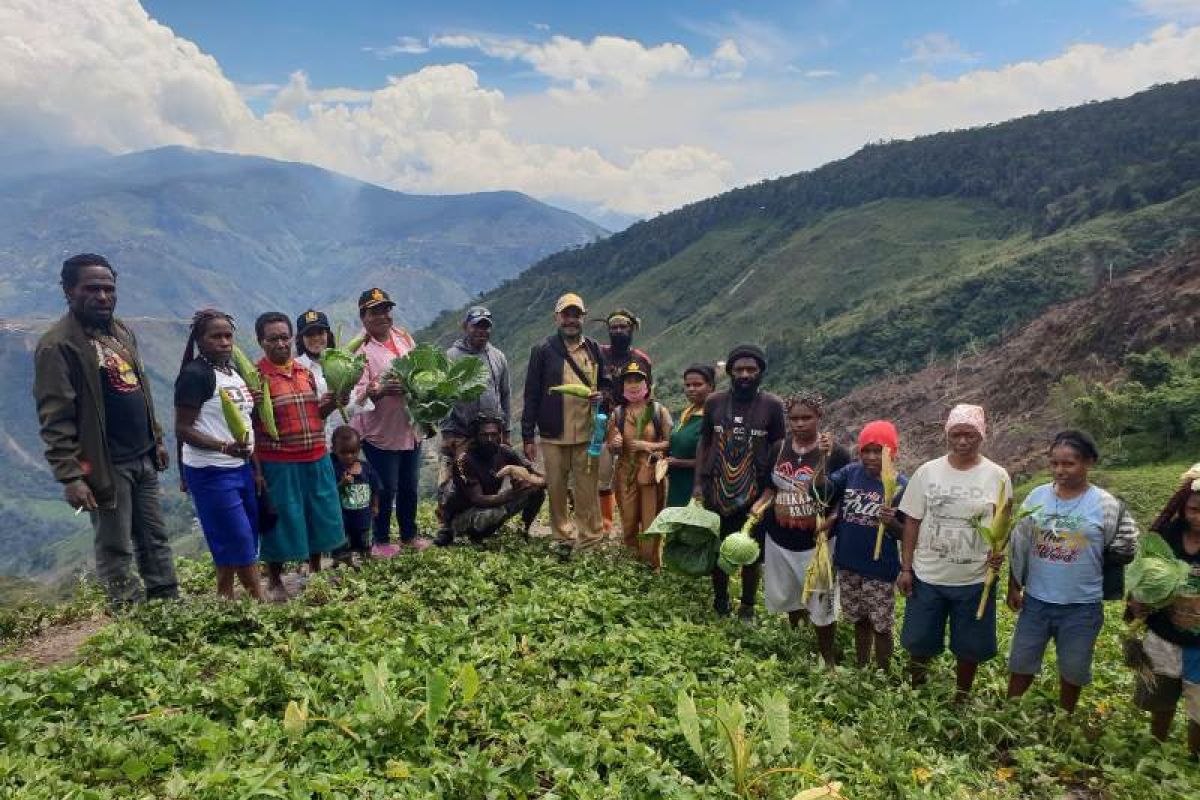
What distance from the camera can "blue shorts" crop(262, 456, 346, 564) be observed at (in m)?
6.45

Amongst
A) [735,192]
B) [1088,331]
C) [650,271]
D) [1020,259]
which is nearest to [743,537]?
[1088,331]

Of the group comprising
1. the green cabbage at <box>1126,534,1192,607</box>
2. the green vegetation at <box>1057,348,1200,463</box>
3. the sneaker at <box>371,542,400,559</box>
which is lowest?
the green vegetation at <box>1057,348,1200,463</box>

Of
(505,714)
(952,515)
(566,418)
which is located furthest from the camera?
(566,418)

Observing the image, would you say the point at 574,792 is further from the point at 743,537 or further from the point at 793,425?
the point at 793,425

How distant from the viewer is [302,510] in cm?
658

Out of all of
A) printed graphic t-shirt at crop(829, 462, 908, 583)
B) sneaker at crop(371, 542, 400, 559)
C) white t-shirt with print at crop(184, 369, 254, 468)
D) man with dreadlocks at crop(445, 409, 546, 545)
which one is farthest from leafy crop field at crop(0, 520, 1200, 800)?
man with dreadlocks at crop(445, 409, 546, 545)

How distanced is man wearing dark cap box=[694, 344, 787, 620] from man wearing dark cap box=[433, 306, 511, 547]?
2.34m

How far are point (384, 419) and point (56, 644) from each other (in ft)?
10.6

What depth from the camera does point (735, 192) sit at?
139375 mm

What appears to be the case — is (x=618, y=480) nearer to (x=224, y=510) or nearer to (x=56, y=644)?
(x=224, y=510)

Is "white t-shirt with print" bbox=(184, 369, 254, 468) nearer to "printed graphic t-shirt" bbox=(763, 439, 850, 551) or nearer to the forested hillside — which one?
"printed graphic t-shirt" bbox=(763, 439, 850, 551)

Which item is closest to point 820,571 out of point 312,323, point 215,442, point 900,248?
point 215,442

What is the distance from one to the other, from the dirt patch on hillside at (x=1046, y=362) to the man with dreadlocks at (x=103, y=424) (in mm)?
26002

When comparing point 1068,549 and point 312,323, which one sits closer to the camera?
point 1068,549
